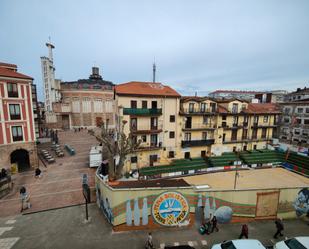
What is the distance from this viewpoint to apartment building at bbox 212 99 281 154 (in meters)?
27.5

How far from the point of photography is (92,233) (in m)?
10.4

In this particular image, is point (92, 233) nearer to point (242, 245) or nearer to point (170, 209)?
point (170, 209)

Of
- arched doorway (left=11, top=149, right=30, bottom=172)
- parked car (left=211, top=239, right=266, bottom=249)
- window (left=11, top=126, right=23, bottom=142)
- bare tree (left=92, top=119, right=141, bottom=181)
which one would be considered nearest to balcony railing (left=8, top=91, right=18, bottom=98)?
window (left=11, top=126, right=23, bottom=142)

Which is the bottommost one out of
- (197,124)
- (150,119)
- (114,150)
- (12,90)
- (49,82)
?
(114,150)

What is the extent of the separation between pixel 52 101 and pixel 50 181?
1611 inches

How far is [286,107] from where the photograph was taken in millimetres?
36750

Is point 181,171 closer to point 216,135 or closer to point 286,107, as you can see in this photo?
point 216,135

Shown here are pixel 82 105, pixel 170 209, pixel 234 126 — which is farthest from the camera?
pixel 82 105

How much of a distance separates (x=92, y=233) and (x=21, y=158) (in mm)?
19789

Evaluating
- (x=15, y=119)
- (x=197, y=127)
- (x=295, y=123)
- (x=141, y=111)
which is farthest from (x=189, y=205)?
(x=295, y=123)

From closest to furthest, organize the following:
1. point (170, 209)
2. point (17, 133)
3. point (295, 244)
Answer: point (295, 244) → point (170, 209) → point (17, 133)

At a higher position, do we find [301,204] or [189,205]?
[189,205]

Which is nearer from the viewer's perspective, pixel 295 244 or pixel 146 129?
pixel 295 244

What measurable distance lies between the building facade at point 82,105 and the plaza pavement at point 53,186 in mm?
30272
